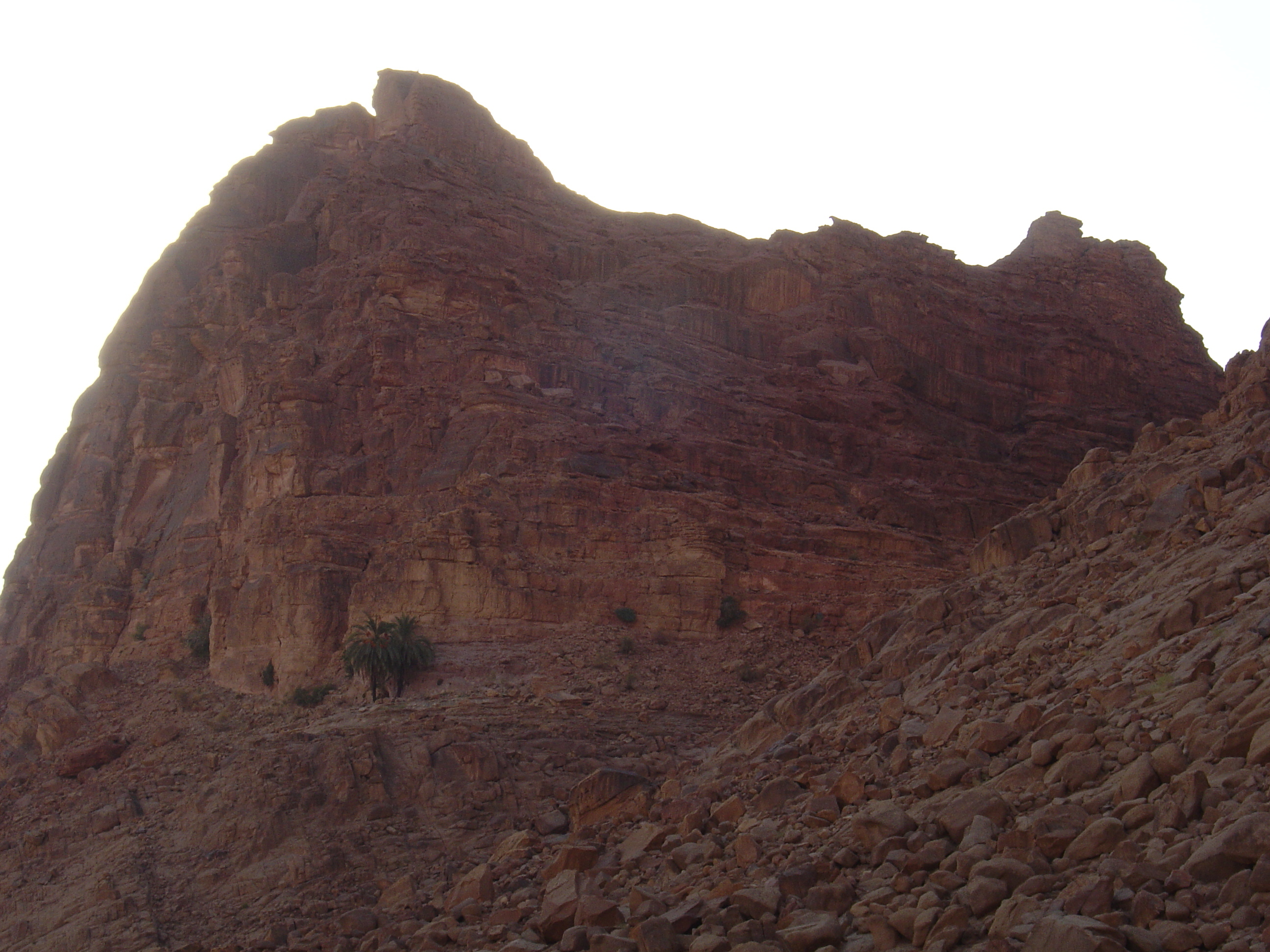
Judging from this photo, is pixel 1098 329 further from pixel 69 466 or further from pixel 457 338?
pixel 69 466

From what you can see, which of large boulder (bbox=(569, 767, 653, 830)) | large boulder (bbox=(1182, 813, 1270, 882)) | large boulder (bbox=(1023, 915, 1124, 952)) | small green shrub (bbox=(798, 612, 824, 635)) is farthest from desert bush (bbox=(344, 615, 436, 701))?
large boulder (bbox=(1182, 813, 1270, 882))

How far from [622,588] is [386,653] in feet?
21.9

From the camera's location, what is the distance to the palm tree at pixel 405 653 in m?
30.4

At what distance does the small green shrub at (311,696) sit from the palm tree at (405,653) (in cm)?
234

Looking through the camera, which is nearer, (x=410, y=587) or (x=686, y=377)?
(x=410, y=587)

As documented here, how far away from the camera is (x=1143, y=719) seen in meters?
11.3

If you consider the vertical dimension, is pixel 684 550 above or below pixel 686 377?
below

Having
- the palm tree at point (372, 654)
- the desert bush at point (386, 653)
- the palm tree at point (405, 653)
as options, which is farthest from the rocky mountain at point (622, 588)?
the palm tree at point (372, 654)

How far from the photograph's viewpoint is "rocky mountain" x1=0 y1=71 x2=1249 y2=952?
38.3ft

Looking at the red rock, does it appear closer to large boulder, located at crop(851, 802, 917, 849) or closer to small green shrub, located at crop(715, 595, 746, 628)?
small green shrub, located at crop(715, 595, 746, 628)

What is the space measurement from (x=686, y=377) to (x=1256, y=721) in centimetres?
3440

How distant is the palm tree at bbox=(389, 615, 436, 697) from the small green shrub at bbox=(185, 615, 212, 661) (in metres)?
8.46

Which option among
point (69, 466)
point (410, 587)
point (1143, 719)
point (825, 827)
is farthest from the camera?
point (69, 466)

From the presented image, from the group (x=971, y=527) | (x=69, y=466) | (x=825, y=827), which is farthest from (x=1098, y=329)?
(x=825, y=827)
